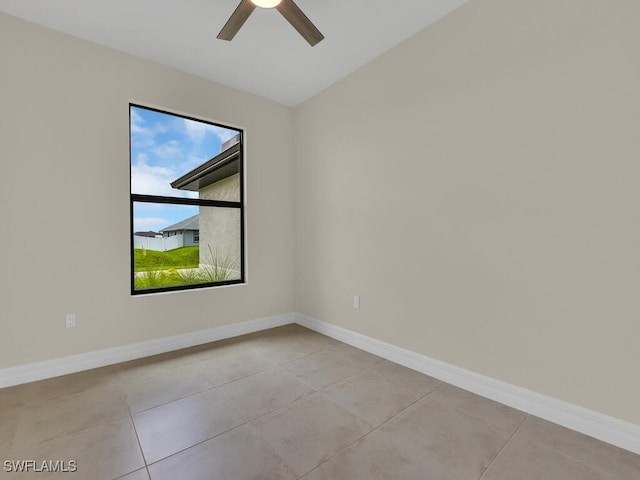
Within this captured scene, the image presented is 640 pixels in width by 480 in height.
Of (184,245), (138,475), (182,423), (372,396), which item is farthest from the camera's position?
(184,245)

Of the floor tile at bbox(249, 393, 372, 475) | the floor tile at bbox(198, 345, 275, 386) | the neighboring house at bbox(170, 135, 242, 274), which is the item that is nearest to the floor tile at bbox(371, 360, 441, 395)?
the floor tile at bbox(249, 393, 372, 475)

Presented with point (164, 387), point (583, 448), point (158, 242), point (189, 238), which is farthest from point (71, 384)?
point (583, 448)

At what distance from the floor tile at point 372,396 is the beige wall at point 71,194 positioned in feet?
5.71

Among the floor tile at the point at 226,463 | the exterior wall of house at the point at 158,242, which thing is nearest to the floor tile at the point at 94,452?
the floor tile at the point at 226,463

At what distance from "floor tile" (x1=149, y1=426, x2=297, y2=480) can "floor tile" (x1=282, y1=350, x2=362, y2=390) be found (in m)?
0.74

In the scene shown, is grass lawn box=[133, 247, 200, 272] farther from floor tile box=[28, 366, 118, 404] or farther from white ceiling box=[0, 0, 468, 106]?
white ceiling box=[0, 0, 468, 106]

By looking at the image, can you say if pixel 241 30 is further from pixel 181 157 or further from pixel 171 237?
pixel 171 237

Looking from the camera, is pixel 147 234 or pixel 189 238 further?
pixel 189 238

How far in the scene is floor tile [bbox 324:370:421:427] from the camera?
1920mm

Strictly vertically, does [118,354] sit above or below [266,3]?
below

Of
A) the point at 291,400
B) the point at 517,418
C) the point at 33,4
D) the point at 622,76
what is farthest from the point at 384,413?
the point at 33,4

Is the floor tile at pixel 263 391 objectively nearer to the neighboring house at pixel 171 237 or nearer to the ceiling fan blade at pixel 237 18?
the neighboring house at pixel 171 237

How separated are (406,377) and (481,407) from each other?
565 mm

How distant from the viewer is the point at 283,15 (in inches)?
75.2
